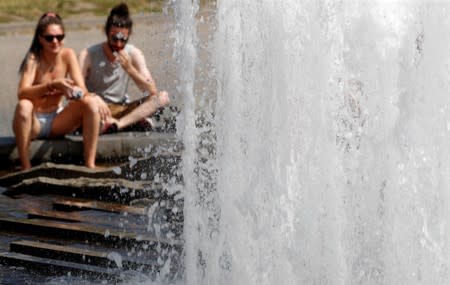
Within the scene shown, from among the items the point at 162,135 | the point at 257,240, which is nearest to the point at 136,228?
the point at 257,240

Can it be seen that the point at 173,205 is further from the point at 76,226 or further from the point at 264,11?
the point at 264,11

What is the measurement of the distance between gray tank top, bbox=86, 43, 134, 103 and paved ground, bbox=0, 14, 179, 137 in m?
1.76

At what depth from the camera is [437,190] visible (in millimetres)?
5551

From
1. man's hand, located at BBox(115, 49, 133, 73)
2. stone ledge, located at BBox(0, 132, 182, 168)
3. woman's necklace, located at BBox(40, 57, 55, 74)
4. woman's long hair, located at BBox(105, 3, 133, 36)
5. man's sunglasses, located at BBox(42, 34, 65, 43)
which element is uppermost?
woman's long hair, located at BBox(105, 3, 133, 36)

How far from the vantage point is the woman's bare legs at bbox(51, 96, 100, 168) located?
9617 mm

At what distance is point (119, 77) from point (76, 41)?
229 inches

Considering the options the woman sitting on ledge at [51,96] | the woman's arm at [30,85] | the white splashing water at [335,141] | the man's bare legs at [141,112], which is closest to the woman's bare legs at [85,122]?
the woman sitting on ledge at [51,96]

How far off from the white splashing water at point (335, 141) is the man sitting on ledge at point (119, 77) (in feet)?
14.7

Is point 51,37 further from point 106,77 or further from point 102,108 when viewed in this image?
point 106,77

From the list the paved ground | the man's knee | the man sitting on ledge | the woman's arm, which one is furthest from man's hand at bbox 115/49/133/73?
the paved ground

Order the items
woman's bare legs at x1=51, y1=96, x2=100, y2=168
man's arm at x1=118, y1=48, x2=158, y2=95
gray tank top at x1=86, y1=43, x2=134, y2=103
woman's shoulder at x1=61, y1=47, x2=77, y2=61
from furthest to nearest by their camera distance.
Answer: gray tank top at x1=86, y1=43, x2=134, y2=103 → man's arm at x1=118, y1=48, x2=158, y2=95 → woman's shoulder at x1=61, y1=47, x2=77, y2=61 → woman's bare legs at x1=51, y1=96, x2=100, y2=168

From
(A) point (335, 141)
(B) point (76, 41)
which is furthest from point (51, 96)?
(B) point (76, 41)

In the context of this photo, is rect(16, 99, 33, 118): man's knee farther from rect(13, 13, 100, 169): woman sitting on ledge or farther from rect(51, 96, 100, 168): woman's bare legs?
rect(51, 96, 100, 168): woman's bare legs

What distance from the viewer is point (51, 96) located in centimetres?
A: 996
